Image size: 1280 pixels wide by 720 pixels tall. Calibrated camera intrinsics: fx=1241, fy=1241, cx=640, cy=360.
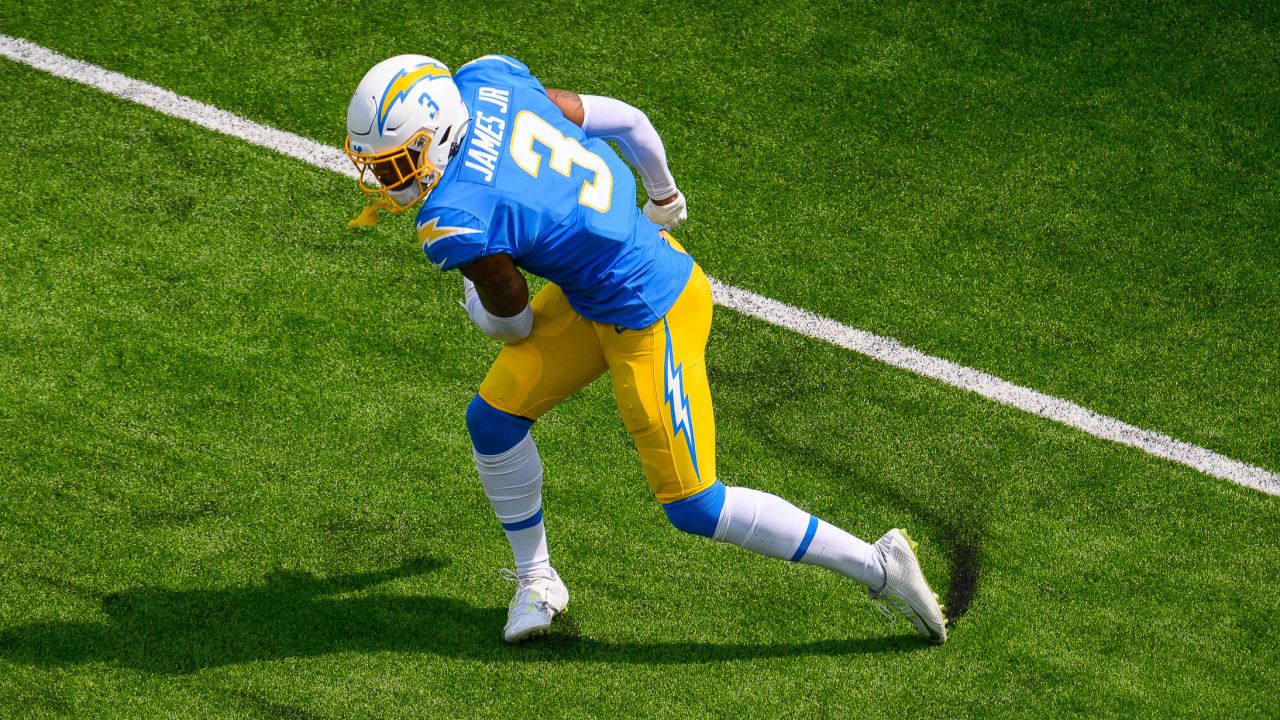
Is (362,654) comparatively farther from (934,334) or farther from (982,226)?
(982,226)

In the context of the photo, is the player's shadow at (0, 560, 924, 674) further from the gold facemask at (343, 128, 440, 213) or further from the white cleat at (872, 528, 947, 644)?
the gold facemask at (343, 128, 440, 213)

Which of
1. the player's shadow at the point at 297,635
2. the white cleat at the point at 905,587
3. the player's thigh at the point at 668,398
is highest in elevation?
the player's thigh at the point at 668,398

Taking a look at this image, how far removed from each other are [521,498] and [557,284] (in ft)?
2.61

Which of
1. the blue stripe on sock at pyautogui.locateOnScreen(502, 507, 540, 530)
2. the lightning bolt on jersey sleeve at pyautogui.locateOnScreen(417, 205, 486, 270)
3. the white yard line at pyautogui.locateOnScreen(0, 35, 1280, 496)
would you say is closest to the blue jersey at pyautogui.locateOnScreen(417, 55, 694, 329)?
the lightning bolt on jersey sleeve at pyautogui.locateOnScreen(417, 205, 486, 270)

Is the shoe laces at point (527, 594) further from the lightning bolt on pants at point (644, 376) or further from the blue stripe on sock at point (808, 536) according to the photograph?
the blue stripe on sock at point (808, 536)

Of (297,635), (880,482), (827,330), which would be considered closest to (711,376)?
(827,330)

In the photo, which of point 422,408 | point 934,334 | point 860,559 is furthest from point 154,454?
point 934,334

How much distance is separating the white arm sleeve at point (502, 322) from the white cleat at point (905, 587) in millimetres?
1401

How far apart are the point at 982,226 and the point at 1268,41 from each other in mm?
2234

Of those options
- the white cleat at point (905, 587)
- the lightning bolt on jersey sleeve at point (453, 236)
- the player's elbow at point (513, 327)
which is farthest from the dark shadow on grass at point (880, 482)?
the lightning bolt on jersey sleeve at point (453, 236)

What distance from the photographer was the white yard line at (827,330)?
197 inches

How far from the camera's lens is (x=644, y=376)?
385 centimetres

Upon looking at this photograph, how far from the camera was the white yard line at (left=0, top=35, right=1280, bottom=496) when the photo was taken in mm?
5012

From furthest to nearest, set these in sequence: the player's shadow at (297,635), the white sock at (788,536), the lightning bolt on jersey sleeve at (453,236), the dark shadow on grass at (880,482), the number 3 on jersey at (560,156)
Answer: the dark shadow on grass at (880,482), the player's shadow at (297,635), the white sock at (788,536), the number 3 on jersey at (560,156), the lightning bolt on jersey sleeve at (453,236)
